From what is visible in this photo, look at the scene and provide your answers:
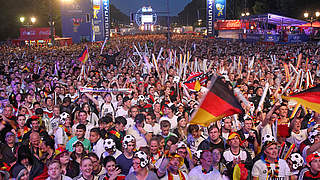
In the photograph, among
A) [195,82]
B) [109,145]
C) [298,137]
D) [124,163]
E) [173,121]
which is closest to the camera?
[124,163]

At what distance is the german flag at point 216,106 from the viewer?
4836 millimetres

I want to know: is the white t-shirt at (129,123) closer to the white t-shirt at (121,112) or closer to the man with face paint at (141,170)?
the white t-shirt at (121,112)

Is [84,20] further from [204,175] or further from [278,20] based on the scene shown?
[204,175]

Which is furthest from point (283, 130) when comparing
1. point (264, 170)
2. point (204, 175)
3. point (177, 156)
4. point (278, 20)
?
point (278, 20)

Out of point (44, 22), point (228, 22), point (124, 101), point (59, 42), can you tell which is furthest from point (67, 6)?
point (124, 101)

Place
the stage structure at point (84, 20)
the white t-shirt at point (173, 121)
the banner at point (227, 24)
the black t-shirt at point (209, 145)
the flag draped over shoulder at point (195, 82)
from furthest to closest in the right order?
the banner at point (227, 24) < the stage structure at point (84, 20) < the flag draped over shoulder at point (195, 82) < the white t-shirt at point (173, 121) < the black t-shirt at point (209, 145)

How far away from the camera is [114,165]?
4.42 meters

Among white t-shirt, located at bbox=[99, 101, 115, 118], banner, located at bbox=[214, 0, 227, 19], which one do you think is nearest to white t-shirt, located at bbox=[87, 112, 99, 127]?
white t-shirt, located at bbox=[99, 101, 115, 118]

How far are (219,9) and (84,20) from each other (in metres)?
23.6

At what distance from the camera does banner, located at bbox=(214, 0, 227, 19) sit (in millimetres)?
52944

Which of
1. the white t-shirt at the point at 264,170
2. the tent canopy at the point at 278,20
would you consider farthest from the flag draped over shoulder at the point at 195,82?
the tent canopy at the point at 278,20

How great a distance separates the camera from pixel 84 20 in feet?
175

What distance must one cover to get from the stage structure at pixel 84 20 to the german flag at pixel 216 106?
46.6 m

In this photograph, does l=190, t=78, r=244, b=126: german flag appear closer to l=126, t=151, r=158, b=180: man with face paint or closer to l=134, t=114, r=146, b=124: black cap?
l=126, t=151, r=158, b=180: man with face paint
